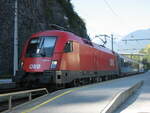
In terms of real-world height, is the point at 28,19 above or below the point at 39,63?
above

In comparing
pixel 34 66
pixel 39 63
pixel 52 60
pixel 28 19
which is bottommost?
pixel 34 66

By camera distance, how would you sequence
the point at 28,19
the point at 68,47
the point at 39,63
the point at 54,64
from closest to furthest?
the point at 54,64 < the point at 39,63 < the point at 68,47 < the point at 28,19

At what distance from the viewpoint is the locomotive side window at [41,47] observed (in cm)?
A: 1967

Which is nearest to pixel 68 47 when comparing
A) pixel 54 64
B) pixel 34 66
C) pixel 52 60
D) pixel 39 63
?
pixel 52 60

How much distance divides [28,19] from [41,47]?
61.5ft

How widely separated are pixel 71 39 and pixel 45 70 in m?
3.14

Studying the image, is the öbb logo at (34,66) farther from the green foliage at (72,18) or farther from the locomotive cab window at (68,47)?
the green foliage at (72,18)

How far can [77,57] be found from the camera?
2244 centimetres

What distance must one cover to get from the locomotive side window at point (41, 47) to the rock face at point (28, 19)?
12794mm

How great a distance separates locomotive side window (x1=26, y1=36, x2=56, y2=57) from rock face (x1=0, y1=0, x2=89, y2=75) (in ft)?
42.0

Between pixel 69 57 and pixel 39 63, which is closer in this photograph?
pixel 39 63

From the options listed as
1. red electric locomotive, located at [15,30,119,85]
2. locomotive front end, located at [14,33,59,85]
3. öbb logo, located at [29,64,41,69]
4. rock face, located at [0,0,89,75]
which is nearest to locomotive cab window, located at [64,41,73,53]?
red electric locomotive, located at [15,30,119,85]

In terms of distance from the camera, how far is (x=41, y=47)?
1998 cm

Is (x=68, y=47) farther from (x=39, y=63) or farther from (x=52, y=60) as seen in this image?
(x=39, y=63)
